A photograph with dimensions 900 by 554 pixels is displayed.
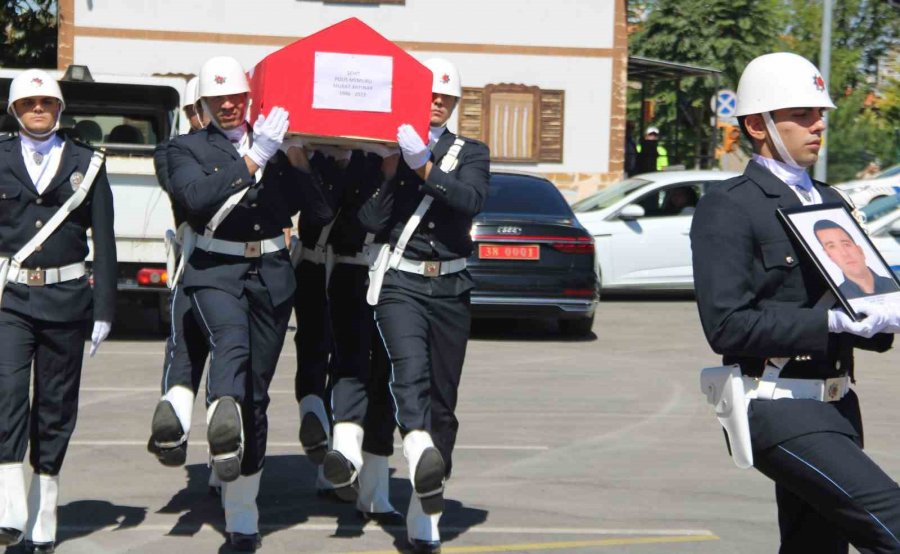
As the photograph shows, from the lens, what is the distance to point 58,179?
6.90m

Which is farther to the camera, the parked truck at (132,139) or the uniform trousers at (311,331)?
→ the parked truck at (132,139)

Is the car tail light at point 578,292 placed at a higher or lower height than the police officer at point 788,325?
lower

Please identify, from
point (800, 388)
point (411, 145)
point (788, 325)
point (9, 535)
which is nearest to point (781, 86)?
point (788, 325)

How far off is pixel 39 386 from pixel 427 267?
1693 millimetres

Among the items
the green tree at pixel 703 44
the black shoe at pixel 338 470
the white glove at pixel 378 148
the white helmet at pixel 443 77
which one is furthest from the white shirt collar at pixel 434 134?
the green tree at pixel 703 44

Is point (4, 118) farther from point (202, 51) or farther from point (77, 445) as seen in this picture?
point (202, 51)

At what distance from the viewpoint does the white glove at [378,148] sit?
670 cm

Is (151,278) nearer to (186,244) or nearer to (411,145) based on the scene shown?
(186,244)

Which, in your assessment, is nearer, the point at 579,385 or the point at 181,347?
the point at 181,347

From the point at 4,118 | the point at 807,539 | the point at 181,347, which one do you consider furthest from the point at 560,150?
the point at 807,539

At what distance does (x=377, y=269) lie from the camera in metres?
6.90

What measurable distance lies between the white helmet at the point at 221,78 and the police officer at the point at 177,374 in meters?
0.47

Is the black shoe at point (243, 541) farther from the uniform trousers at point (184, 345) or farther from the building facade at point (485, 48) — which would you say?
the building facade at point (485, 48)

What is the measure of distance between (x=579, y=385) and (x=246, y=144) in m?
5.81
